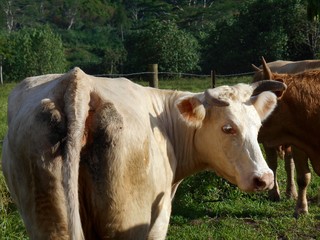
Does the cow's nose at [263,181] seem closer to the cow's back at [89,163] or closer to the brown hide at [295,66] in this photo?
the cow's back at [89,163]

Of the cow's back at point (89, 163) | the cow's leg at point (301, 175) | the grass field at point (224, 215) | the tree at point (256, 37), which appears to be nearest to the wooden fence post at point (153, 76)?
the grass field at point (224, 215)

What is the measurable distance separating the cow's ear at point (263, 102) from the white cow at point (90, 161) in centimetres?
60

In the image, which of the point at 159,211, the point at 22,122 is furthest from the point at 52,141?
the point at 159,211

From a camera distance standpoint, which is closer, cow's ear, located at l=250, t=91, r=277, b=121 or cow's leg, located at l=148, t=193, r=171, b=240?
cow's leg, located at l=148, t=193, r=171, b=240

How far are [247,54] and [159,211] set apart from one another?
4750cm

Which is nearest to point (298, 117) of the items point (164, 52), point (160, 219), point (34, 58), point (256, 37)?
point (160, 219)

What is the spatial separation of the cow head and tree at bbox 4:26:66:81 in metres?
61.7

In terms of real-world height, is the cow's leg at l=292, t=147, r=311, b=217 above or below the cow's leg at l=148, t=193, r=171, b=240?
below

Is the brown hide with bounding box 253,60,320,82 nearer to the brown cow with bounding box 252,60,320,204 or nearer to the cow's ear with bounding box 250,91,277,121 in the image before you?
the brown cow with bounding box 252,60,320,204

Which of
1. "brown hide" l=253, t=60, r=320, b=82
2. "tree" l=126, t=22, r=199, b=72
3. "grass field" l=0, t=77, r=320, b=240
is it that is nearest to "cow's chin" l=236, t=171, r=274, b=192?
"grass field" l=0, t=77, r=320, b=240

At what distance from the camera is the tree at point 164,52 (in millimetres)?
53281

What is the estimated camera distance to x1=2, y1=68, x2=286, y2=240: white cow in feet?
11.4

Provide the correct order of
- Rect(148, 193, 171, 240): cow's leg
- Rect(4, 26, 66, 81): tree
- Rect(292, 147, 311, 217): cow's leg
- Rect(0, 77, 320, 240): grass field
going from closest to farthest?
Rect(148, 193, 171, 240): cow's leg, Rect(0, 77, 320, 240): grass field, Rect(292, 147, 311, 217): cow's leg, Rect(4, 26, 66, 81): tree

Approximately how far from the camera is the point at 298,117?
7.09 meters
